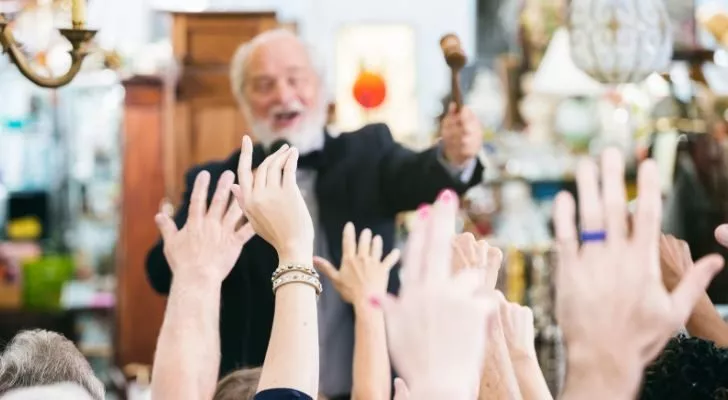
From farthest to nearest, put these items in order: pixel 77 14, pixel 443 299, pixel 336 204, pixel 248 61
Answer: pixel 248 61
pixel 336 204
pixel 77 14
pixel 443 299

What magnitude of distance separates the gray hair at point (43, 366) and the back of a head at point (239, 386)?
25cm

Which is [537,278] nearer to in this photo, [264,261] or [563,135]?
[563,135]

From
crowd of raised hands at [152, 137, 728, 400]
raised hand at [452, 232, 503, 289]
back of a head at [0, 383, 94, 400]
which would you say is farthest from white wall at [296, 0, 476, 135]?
back of a head at [0, 383, 94, 400]

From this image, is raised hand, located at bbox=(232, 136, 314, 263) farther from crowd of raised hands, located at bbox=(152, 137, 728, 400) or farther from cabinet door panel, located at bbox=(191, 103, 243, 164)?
cabinet door panel, located at bbox=(191, 103, 243, 164)

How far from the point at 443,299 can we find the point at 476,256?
66 centimetres

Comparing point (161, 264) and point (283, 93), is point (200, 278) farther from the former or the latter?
point (283, 93)

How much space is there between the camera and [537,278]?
5266 millimetres

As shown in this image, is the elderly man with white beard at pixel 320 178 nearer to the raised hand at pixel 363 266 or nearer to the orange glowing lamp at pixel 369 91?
the raised hand at pixel 363 266

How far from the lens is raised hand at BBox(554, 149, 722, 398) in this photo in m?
1.11

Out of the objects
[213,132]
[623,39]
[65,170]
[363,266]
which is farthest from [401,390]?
[65,170]

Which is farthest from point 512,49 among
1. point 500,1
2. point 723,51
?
point 723,51

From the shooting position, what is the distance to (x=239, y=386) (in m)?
1.87

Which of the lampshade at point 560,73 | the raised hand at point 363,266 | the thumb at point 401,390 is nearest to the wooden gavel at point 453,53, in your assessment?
the raised hand at point 363,266

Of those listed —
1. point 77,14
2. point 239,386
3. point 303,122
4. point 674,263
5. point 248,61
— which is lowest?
point 239,386
